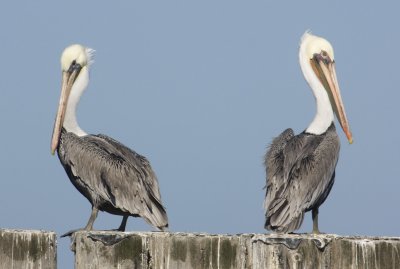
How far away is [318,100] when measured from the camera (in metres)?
12.1

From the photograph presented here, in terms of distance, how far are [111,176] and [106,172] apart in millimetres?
94

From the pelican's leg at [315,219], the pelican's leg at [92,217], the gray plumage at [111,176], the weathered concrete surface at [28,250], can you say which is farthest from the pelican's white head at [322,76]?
the weathered concrete surface at [28,250]

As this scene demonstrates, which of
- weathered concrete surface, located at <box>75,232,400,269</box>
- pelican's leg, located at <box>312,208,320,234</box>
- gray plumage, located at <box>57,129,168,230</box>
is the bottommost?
weathered concrete surface, located at <box>75,232,400,269</box>

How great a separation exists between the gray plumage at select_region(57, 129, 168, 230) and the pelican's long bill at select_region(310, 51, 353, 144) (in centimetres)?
228

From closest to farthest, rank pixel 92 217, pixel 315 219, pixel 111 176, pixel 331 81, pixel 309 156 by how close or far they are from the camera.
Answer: pixel 309 156
pixel 315 219
pixel 92 217
pixel 111 176
pixel 331 81

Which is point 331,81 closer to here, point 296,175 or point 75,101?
point 296,175

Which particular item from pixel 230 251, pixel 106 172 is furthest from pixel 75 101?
pixel 230 251

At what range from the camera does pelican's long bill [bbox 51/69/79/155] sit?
12680 millimetres

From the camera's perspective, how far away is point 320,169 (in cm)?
1079

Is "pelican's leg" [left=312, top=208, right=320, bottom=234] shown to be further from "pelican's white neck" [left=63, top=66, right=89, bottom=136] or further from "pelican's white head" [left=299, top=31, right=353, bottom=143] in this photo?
"pelican's white neck" [left=63, top=66, right=89, bottom=136]

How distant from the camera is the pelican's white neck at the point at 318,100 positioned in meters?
11.6

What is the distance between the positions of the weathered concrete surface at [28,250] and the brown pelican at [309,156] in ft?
9.21

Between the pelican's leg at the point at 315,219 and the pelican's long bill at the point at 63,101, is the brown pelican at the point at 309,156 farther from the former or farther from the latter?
the pelican's long bill at the point at 63,101

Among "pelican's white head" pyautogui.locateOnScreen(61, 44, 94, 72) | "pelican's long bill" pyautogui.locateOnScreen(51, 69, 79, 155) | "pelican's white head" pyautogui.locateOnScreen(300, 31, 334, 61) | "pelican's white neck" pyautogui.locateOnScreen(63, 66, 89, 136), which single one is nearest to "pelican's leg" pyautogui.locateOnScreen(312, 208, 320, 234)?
"pelican's white head" pyautogui.locateOnScreen(300, 31, 334, 61)
